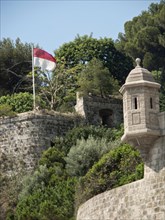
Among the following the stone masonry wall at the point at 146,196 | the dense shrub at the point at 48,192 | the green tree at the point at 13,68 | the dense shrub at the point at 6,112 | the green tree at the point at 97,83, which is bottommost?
the stone masonry wall at the point at 146,196

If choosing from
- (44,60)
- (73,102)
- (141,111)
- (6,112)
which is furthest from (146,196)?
(73,102)

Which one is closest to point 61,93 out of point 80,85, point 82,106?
point 80,85

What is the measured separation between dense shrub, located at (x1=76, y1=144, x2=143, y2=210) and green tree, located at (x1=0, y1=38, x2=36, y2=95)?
22563 mm

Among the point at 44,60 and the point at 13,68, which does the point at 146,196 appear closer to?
the point at 44,60

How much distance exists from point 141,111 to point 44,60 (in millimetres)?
22424

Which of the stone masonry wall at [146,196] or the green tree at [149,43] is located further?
the green tree at [149,43]

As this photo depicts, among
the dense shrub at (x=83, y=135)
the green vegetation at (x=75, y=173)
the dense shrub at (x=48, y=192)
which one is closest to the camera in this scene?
the green vegetation at (x=75, y=173)

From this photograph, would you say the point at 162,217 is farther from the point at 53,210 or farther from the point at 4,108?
the point at 4,108

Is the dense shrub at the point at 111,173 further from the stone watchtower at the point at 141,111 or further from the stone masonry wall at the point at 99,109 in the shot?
the stone masonry wall at the point at 99,109

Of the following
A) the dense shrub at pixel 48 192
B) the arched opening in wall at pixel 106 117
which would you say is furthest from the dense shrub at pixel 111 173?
the arched opening in wall at pixel 106 117

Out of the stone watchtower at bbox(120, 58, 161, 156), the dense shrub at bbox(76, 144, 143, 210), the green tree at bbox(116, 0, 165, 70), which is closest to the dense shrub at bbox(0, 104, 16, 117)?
the dense shrub at bbox(76, 144, 143, 210)

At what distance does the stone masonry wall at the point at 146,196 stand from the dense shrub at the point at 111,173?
12.7 feet

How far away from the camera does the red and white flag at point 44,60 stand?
1806 inches

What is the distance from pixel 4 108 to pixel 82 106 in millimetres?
4516
